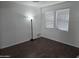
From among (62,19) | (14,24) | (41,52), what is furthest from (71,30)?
(14,24)

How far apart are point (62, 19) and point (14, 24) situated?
2609 mm

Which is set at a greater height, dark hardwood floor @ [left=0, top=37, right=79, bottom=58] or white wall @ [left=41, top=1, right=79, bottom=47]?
white wall @ [left=41, top=1, right=79, bottom=47]

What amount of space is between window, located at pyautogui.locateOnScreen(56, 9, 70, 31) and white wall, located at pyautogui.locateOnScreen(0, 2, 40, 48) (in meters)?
1.63

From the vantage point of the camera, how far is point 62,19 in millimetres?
3805

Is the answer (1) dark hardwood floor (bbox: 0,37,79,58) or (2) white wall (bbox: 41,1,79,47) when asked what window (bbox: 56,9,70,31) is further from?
(1) dark hardwood floor (bbox: 0,37,79,58)

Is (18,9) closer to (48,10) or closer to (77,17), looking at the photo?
(48,10)

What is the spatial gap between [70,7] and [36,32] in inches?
104

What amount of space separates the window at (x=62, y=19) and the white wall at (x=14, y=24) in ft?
5.35

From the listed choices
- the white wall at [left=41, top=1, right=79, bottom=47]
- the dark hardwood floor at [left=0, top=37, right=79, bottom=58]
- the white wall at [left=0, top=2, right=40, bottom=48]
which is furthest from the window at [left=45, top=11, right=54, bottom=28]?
the dark hardwood floor at [left=0, top=37, right=79, bottom=58]

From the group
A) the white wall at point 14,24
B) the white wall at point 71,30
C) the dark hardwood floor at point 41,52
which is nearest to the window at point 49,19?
the white wall at point 71,30

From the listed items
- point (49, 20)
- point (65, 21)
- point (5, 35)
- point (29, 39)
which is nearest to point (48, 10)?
point (49, 20)

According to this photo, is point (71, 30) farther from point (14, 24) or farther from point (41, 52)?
point (14, 24)

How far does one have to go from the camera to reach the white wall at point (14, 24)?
10.3 ft

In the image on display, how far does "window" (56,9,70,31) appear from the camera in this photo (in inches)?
142
